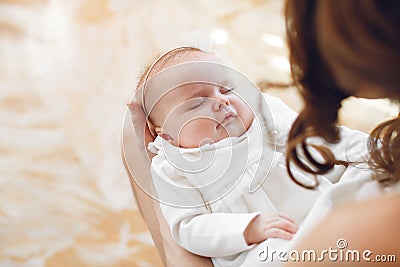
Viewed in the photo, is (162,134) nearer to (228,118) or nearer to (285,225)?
(228,118)

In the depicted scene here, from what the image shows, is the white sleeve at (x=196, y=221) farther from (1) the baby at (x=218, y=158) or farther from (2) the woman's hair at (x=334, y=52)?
(2) the woman's hair at (x=334, y=52)

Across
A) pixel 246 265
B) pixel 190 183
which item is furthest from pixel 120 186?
pixel 246 265

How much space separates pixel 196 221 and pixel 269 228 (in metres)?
0.10

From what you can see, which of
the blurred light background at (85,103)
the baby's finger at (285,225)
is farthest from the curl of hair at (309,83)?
the blurred light background at (85,103)

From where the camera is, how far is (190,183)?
0.86m

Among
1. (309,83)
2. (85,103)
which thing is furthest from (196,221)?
(85,103)

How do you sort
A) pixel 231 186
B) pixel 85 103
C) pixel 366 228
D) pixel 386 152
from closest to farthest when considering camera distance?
pixel 366 228
pixel 386 152
pixel 231 186
pixel 85 103

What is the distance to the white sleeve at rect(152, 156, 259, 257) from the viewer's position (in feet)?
2.59

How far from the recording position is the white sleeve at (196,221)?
0.79m

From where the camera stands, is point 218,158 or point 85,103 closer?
point 218,158

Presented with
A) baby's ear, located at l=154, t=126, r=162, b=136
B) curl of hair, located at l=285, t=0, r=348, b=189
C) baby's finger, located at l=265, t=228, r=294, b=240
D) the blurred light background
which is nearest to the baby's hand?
baby's finger, located at l=265, t=228, r=294, b=240

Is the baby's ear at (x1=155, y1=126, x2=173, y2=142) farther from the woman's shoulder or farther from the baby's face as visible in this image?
the woman's shoulder

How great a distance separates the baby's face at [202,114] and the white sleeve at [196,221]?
5 centimetres

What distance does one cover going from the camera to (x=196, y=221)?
2.70ft
